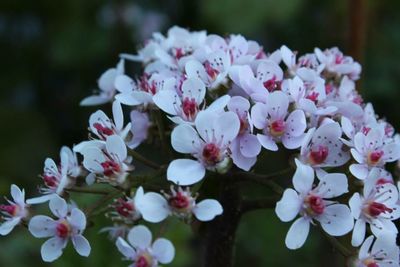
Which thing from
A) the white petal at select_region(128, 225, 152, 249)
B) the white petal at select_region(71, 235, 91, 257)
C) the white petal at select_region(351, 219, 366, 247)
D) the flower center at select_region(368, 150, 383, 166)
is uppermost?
the flower center at select_region(368, 150, 383, 166)

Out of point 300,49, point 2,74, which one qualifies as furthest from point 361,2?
point 2,74

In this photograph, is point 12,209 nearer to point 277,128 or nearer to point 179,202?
point 179,202

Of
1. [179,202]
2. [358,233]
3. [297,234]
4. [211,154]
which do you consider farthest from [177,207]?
[358,233]

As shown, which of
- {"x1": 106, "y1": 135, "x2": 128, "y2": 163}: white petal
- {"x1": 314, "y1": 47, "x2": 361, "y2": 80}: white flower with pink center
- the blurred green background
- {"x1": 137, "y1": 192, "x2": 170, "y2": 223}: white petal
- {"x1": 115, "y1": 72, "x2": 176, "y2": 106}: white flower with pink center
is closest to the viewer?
{"x1": 137, "y1": 192, "x2": 170, "y2": 223}: white petal

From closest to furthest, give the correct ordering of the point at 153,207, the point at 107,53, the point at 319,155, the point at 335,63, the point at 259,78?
the point at 153,207 → the point at 319,155 → the point at 259,78 → the point at 335,63 → the point at 107,53

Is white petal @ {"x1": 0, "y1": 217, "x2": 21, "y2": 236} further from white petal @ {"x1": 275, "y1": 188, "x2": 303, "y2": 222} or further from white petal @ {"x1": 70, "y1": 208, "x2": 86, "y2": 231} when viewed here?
white petal @ {"x1": 275, "y1": 188, "x2": 303, "y2": 222}

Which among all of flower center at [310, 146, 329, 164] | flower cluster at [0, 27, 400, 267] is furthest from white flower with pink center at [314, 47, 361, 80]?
flower center at [310, 146, 329, 164]

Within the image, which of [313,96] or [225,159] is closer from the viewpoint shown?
[225,159]
